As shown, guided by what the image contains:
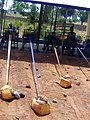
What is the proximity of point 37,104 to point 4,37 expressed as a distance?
6506mm

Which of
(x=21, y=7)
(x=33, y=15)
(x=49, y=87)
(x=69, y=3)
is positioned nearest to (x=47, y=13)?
(x=33, y=15)

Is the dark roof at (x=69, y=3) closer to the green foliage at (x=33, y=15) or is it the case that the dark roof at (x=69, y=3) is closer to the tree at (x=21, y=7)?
the green foliage at (x=33, y=15)

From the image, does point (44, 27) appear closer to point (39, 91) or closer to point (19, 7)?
point (19, 7)

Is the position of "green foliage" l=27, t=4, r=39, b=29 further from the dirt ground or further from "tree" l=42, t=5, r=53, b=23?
the dirt ground

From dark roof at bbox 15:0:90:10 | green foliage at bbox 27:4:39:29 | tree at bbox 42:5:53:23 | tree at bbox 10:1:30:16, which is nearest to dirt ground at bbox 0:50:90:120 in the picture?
dark roof at bbox 15:0:90:10

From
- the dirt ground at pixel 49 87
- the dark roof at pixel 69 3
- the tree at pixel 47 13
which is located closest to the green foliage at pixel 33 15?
the tree at pixel 47 13

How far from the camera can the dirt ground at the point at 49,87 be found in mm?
6314

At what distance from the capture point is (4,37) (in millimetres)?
12383

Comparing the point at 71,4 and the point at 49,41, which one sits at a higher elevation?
the point at 71,4

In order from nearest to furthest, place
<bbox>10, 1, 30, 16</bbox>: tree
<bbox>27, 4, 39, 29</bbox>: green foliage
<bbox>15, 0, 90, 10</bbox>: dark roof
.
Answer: <bbox>15, 0, 90, 10</bbox>: dark roof
<bbox>27, 4, 39, 29</bbox>: green foliage
<bbox>10, 1, 30, 16</bbox>: tree

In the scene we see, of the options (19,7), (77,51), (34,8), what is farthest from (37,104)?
(19,7)

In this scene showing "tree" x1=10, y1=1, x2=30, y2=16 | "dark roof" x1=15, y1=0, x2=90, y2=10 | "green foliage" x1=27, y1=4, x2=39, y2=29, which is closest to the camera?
"dark roof" x1=15, y1=0, x2=90, y2=10

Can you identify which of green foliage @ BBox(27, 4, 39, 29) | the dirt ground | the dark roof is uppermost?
the dark roof

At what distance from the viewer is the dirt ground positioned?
6.31m
